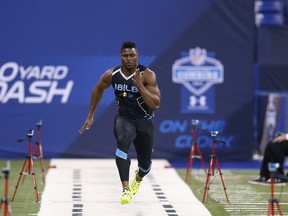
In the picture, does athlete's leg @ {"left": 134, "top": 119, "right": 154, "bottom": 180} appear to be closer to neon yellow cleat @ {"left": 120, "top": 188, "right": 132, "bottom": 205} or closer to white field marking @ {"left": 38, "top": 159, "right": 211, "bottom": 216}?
white field marking @ {"left": 38, "top": 159, "right": 211, "bottom": 216}

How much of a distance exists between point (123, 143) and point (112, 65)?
7.25 meters

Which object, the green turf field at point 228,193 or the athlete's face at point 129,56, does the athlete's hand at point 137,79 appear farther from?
the green turf field at point 228,193

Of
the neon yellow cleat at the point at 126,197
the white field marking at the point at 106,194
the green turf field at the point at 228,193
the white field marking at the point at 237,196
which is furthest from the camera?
the white field marking at the point at 237,196

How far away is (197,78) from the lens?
17344 millimetres

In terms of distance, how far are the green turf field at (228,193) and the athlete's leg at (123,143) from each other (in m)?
1.18

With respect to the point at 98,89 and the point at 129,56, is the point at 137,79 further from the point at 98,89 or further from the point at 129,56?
the point at 98,89

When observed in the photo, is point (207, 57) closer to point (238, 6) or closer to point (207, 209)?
point (238, 6)

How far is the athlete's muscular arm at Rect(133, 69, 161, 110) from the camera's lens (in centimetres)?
964

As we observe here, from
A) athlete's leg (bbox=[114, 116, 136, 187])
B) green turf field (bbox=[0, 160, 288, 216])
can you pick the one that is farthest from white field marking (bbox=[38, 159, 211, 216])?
athlete's leg (bbox=[114, 116, 136, 187])

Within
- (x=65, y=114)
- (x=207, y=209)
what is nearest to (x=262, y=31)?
(x=65, y=114)

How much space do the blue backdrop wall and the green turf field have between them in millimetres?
1803

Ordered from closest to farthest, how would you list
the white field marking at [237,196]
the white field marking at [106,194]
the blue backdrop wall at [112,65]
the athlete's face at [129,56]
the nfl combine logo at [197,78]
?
the athlete's face at [129,56] < the white field marking at [106,194] < the white field marking at [237,196] < the blue backdrop wall at [112,65] < the nfl combine logo at [197,78]

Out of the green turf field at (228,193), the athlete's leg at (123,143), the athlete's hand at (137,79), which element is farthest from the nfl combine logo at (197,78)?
the athlete's hand at (137,79)

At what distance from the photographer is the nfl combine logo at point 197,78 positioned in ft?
56.7
